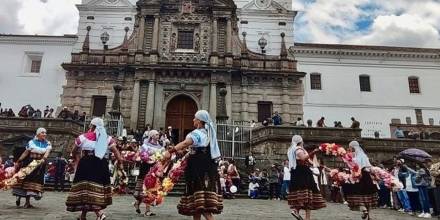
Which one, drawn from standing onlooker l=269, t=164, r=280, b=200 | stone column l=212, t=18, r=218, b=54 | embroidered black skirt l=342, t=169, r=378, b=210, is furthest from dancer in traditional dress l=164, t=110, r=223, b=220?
stone column l=212, t=18, r=218, b=54

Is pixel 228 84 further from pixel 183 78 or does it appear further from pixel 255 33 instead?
pixel 255 33

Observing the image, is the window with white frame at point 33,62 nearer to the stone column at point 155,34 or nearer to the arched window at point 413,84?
the stone column at point 155,34

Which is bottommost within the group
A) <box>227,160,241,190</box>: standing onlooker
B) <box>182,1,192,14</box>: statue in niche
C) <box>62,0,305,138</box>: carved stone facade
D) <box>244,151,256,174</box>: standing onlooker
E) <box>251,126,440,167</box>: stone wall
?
<box>227,160,241,190</box>: standing onlooker

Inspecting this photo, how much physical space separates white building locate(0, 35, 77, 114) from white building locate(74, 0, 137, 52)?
1.51 meters

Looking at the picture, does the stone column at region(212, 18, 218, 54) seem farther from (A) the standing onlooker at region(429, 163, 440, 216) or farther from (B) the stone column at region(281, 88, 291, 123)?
(A) the standing onlooker at region(429, 163, 440, 216)

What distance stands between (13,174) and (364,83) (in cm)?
2881

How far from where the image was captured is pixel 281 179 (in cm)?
1780

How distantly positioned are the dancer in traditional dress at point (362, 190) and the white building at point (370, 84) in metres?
21.0

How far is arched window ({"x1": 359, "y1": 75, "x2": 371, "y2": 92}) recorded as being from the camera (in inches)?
1259

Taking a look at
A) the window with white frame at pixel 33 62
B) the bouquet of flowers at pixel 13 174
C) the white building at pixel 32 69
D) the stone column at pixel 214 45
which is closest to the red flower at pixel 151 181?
the bouquet of flowers at pixel 13 174

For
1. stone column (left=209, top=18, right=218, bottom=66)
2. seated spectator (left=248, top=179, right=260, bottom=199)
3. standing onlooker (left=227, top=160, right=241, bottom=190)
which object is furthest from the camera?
stone column (left=209, top=18, right=218, bottom=66)

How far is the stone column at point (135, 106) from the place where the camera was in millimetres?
25253

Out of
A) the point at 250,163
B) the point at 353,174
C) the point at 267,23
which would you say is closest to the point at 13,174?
the point at 353,174

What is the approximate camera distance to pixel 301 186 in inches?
328
